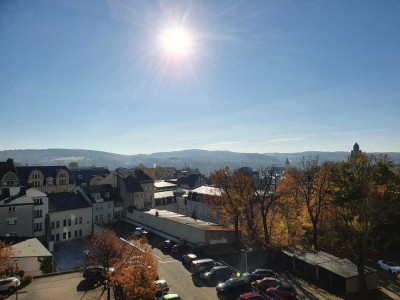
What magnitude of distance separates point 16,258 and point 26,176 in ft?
188

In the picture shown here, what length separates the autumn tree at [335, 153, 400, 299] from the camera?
31766 mm

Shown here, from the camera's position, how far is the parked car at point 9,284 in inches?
1147

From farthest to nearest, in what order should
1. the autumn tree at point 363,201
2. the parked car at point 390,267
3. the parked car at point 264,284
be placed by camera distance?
the parked car at point 390,267 < the parked car at point 264,284 < the autumn tree at point 363,201

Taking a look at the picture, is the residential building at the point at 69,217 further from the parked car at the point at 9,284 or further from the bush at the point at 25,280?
the parked car at the point at 9,284

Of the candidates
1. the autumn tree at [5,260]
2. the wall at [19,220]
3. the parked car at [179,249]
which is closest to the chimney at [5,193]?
the wall at [19,220]

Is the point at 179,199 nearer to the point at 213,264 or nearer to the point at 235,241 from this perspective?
the point at 235,241

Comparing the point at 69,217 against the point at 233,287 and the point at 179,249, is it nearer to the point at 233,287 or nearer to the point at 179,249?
the point at 179,249

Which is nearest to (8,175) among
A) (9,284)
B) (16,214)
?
(16,214)

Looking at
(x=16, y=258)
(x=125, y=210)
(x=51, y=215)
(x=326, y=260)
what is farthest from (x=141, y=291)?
(x=125, y=210)

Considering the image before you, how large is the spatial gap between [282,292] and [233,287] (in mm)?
4809

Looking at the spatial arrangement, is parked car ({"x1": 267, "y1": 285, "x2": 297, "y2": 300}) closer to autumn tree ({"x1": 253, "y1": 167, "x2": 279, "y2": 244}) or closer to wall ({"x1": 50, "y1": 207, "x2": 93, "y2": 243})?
autumn tree ({"x1": 253, "y1": 167, "x2": 279, "y2": 244})

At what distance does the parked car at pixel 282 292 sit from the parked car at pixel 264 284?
121 centimetres

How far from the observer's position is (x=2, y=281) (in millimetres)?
29359

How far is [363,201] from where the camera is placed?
31.7 metres
